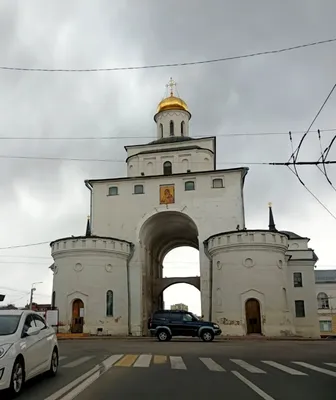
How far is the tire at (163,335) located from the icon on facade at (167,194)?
1704cm

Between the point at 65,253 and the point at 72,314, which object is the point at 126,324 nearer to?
the point at 72,314

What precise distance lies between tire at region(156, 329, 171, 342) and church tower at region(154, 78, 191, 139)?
90.9ft

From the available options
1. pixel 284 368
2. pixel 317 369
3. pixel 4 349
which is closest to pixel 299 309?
pixel 317 369

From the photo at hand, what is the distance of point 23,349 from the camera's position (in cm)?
823

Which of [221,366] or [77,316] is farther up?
[77,316]

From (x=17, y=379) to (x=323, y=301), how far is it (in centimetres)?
7789

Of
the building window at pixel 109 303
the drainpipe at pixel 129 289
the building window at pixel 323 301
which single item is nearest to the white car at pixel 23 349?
the building window at pixel 109 303

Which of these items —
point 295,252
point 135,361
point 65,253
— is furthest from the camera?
point 295,252

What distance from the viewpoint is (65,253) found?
39.9m

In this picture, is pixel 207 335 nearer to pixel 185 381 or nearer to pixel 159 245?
pixel 185 381

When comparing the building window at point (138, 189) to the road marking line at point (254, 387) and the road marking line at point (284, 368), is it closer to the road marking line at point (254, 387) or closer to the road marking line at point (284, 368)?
the road marking line at point (284, 368)

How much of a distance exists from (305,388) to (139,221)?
35447 millimetres

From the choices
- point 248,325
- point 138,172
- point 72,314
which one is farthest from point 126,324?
point 138,172

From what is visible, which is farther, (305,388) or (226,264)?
(226,264)
